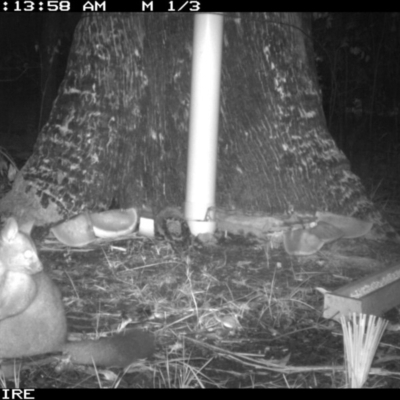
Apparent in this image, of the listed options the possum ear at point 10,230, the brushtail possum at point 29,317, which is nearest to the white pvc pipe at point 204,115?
the brushtail possum at point 29,317

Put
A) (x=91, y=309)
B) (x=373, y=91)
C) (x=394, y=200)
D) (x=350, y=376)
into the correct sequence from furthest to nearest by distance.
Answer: (x=373, y=91) < (x=394, y=200) < (x=91, y=309) < (x=350, y=376)

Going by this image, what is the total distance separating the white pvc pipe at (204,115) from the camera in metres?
4.86

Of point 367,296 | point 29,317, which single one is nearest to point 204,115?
point 367,296

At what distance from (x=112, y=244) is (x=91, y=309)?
1.07 meters

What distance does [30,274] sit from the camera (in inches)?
126

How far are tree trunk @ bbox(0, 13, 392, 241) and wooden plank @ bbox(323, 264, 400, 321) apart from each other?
1085mm

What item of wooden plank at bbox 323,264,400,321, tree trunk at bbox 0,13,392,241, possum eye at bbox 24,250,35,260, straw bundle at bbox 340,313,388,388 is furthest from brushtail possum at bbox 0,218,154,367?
tree trunk at bbox 0,13,392,241

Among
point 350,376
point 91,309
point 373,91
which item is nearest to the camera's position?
point 350,376

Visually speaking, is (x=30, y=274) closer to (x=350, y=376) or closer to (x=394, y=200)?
(x=350, y=376)

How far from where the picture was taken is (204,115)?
493cm

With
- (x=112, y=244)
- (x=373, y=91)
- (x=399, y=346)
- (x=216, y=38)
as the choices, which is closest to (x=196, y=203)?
(x=112, y=244)

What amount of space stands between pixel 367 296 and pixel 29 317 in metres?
1.79

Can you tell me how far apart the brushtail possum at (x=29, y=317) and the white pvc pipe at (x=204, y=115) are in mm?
1928

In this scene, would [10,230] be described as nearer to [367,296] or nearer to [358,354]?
[358,354]
